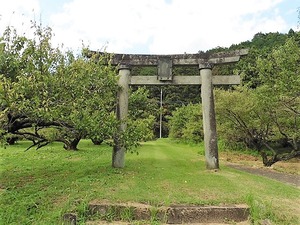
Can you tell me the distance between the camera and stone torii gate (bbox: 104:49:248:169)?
443 inches

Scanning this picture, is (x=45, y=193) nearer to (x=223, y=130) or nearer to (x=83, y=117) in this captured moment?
(x=83, y=117)

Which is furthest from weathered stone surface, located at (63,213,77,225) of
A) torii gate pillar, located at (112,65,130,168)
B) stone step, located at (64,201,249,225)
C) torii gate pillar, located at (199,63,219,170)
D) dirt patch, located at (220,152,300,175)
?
dirt patch, located at (220,152,300,175)

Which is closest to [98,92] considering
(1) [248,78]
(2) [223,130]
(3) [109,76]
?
(3) [109,76]

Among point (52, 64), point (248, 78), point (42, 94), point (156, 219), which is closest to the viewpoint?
point (156, 219)

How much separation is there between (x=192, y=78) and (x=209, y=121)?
1.79m

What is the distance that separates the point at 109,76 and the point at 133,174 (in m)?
3.21

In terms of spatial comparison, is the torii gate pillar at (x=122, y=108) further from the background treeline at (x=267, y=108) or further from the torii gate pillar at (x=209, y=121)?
the background treeline at (x=267, y=108)

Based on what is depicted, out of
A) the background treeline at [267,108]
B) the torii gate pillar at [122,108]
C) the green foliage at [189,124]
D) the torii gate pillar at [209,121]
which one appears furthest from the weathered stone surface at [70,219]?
the green foliage at [189,124]

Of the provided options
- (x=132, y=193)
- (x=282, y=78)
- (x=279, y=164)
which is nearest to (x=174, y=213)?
(x=132, y=193)

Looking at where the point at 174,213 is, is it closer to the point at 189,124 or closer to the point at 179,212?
the point at 179,212

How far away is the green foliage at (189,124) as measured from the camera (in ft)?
103

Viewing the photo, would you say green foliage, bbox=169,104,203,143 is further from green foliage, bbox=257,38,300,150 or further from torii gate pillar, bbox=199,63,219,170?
torii gate pillar, bbox=199,63,219,170

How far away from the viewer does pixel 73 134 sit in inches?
342

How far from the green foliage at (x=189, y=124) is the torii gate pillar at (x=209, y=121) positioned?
19720mm
